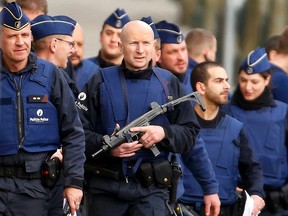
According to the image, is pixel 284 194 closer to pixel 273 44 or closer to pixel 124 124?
pixel 273 44

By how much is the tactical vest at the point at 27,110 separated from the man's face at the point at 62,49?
107 centimetres

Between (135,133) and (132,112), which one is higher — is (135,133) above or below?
below

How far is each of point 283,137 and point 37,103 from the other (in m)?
3.66

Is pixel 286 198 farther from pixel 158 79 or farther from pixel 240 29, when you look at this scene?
pixel 240 29

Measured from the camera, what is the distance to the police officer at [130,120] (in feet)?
35.2

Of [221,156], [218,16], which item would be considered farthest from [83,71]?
[218,16]

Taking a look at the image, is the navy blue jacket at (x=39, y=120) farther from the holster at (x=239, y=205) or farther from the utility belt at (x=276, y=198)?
the utility belt at (x=276, y=198)

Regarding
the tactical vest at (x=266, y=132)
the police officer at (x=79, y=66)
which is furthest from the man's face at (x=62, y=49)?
the tactical vest at (x=266, y=132)

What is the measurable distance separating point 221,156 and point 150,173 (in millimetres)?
1593

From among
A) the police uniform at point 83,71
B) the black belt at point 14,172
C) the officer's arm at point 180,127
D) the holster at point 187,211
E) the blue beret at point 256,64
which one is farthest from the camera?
the police uniform at point 83,71

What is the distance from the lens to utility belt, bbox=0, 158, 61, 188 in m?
9.99

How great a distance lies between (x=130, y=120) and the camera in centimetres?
1070

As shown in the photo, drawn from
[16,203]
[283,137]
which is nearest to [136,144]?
[16,203]

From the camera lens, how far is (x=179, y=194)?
1168 cm
